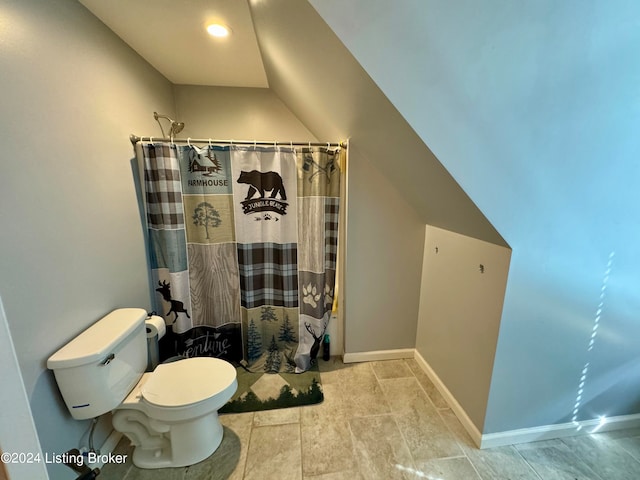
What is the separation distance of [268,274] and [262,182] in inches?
27.4

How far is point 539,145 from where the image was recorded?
110 cm

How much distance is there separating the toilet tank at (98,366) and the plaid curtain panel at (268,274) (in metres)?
0.74

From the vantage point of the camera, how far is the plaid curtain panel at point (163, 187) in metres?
1.69

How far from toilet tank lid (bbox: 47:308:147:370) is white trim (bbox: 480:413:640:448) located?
6.53 ft

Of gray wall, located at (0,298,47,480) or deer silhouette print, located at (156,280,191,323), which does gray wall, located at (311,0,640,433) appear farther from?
deer silhouette print, located at (156,280,191,323)

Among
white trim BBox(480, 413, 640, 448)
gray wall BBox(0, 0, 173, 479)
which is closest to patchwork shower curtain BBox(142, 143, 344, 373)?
gray wall BBox(0, 0, 173, 479)

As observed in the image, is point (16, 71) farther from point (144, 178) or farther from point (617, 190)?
point (617, 190)

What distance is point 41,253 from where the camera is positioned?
1.06m

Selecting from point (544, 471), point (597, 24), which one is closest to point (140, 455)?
point (544, 471)

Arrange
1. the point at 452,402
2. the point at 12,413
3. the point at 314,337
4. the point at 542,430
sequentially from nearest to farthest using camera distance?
the point at 12,413
the point at 542,430
the point at 452,402
the point at 314,337

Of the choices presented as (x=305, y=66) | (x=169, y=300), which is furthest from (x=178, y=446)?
(x=305, y=66)

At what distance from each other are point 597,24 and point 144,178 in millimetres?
2349

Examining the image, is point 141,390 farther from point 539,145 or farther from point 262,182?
point 539,145

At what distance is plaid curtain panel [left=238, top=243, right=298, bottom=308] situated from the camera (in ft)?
6.43
